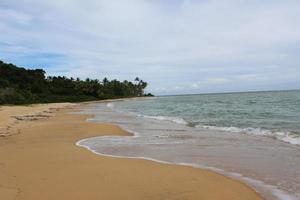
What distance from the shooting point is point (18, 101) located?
59.7 meters

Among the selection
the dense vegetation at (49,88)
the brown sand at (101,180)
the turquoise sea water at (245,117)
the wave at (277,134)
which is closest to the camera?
the brown sand at (101,180)

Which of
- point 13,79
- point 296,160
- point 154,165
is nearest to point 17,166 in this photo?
point 154,165

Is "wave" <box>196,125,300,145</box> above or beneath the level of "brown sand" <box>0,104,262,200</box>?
beneath

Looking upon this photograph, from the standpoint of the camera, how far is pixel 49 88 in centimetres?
10594

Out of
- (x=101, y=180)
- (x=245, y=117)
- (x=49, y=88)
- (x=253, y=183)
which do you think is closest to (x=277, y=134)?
(x=253, y=183)

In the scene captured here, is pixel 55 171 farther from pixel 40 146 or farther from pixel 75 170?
pixel 40 146

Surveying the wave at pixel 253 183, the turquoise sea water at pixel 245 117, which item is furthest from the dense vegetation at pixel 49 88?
the wave at pixel 253 183

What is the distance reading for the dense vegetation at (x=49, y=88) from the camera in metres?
68.1

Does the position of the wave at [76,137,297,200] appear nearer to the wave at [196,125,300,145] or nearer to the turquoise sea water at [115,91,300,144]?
the wave at [196,125,300,145]

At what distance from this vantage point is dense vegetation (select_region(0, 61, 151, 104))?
6806 centimetres

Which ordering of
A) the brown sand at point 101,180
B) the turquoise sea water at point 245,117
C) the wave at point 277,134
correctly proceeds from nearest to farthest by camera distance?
the brown sand at point 101,180 → the wave at point 277,134 → the turquoise sea water at point 245,117

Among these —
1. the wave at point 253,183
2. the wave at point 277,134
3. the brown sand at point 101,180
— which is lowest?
the wave at point 277,134

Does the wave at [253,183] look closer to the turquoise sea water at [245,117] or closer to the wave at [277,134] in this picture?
the wave at [277,134]

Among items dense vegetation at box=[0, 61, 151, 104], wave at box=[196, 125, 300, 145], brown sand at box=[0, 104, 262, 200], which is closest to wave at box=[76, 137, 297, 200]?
brown sand at box=[0, 104, 262, 200]
